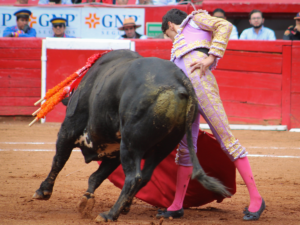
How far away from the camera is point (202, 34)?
273cm

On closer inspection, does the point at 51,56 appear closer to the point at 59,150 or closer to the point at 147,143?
the point at 59,150

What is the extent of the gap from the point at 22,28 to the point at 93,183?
5280 mm

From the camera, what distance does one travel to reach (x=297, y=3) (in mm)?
8344

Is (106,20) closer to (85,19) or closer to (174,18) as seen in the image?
(85,19)

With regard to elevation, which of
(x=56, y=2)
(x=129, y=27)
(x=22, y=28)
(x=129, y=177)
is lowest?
(x=129, y=177)

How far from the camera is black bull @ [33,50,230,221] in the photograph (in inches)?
91.0

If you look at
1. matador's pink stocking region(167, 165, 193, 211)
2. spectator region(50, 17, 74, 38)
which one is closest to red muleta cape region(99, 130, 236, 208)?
matador's pink stocking region(167, 165, 193, 211)

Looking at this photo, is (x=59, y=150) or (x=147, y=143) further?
(x=59, y=150)

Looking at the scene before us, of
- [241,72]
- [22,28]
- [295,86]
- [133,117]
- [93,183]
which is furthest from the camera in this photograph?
[22,28]

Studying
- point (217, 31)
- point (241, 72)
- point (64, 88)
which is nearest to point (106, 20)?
point (241, 72)

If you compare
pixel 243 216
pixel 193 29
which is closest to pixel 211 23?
pixel 193 29

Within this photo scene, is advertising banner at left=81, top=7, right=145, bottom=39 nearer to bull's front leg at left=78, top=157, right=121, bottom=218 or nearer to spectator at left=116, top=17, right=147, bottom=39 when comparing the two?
spectator at left=116, top=17, right=147, bottom=39

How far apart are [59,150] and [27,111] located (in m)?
4.63

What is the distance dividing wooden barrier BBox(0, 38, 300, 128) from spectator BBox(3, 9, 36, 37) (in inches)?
11.5
